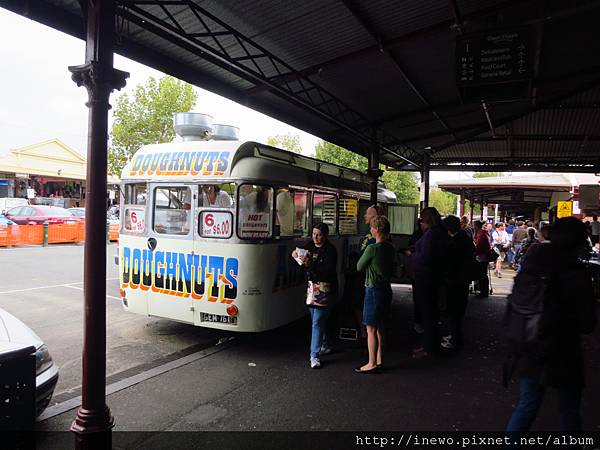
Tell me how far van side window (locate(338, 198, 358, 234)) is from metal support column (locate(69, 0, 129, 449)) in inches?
210

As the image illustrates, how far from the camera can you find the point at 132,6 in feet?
16.9

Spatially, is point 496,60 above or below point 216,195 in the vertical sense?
above

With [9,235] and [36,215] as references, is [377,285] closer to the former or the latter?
[9,235]

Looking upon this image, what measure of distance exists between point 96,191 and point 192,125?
13.2 ft

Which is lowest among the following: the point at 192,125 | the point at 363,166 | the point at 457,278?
the point at 457,278

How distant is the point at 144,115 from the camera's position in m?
30.3

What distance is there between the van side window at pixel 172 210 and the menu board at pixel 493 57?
188 inches

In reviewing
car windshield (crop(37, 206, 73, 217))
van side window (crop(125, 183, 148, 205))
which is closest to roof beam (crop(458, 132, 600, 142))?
van side window (crop(125, 183, 148, 205))

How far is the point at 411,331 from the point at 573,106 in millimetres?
8836

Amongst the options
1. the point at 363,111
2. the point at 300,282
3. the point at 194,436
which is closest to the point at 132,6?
the point at 300,282

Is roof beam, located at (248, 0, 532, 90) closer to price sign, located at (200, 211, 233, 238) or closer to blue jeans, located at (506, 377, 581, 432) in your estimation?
price sign, located at (200, 211, 233, 238)

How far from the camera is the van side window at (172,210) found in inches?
237

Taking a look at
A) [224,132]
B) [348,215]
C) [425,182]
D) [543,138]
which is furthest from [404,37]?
[425,182]

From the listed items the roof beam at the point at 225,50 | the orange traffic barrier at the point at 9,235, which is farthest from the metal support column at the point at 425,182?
the orange traffic barrier at the point at 9,235
